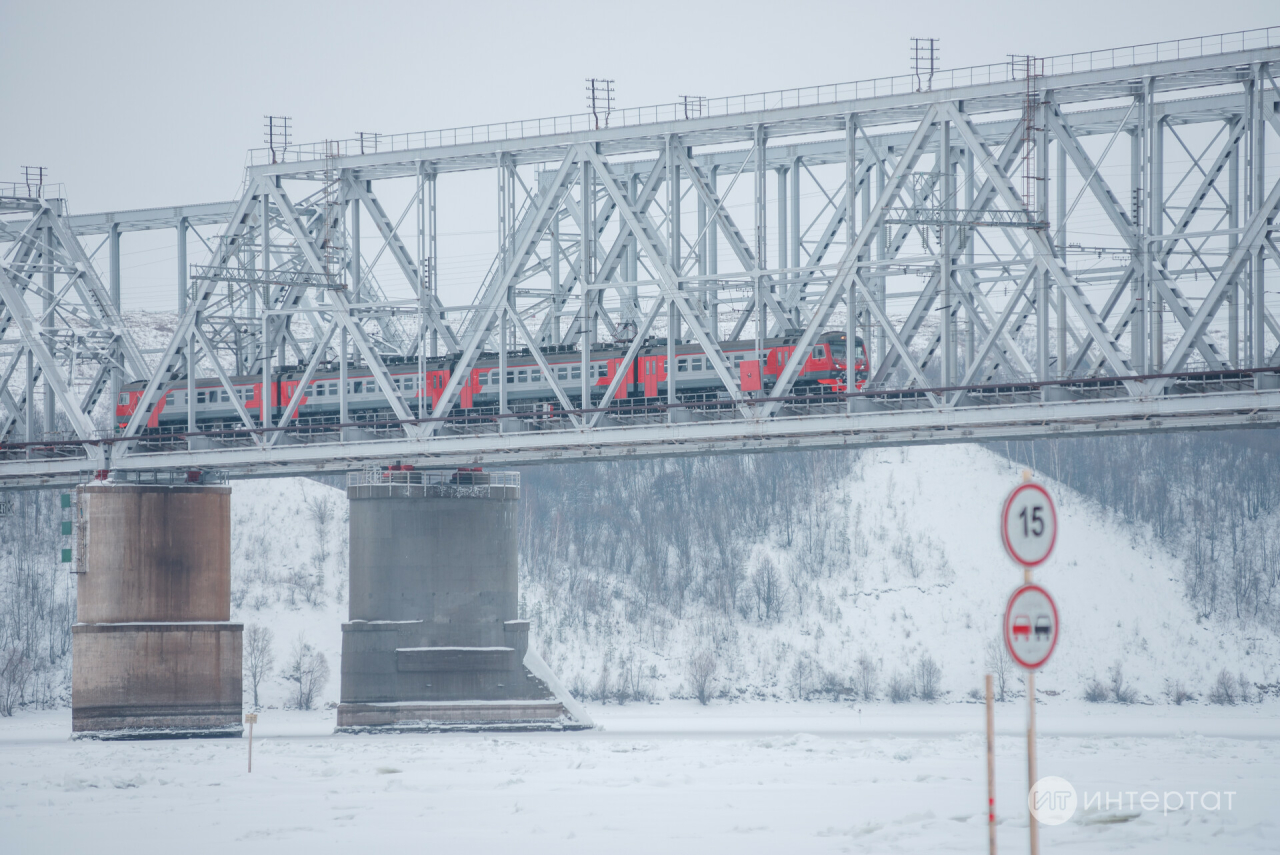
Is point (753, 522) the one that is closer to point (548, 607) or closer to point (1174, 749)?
point (548, 607)

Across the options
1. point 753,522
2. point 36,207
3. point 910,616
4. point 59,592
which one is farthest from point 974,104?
point 59,592

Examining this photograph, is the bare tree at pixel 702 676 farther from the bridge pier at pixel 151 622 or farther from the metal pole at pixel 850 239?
the metal pole at pixel 850 239

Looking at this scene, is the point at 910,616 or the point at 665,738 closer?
the point at 665,738

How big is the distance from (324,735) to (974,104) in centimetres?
3670

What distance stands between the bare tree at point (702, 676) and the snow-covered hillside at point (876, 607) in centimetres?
126

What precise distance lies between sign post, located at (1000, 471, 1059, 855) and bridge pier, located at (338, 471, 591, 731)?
156 feet

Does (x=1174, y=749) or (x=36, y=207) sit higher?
(x=36, y=207)

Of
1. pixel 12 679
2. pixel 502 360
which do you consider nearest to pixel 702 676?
pixel 12 679

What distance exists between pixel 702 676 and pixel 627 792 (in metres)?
64.0

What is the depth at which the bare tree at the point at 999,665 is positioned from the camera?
96938 millimetres

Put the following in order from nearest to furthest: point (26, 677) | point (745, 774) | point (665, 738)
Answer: point (745, 774) < point (665, 738) < point (26, 677)

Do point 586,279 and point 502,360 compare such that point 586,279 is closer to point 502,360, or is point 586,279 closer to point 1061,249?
point 502,360

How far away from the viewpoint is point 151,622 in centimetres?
6556

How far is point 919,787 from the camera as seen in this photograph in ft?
129
